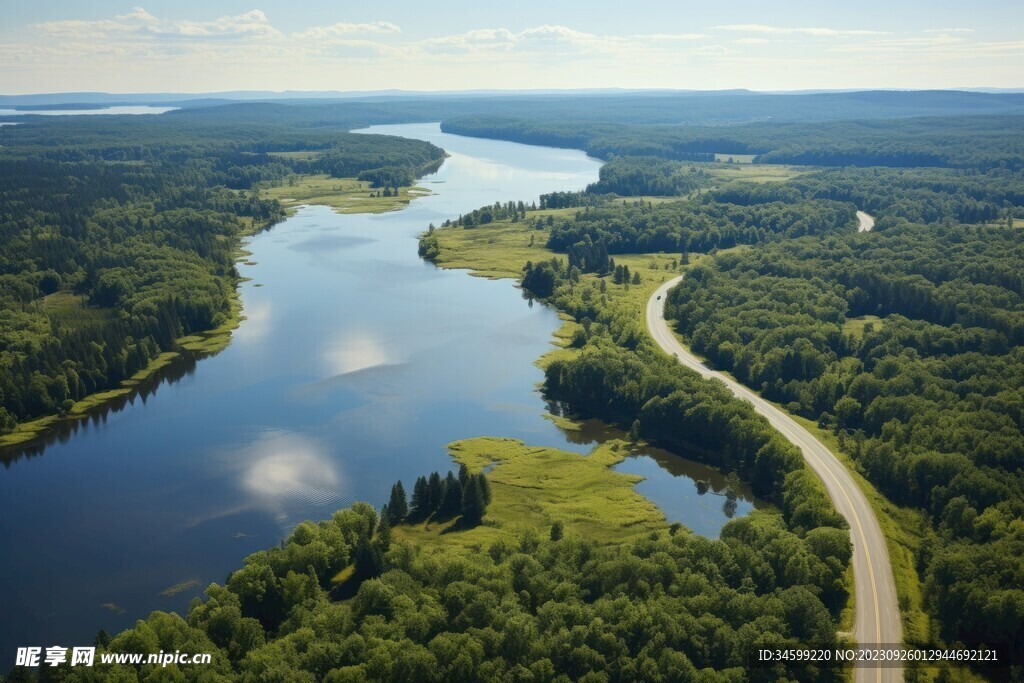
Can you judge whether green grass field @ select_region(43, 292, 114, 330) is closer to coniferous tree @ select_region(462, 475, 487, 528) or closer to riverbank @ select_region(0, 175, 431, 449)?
riverbank @ select_region(0, 175, 431, 449)

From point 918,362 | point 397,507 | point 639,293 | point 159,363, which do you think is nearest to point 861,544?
point 397,507

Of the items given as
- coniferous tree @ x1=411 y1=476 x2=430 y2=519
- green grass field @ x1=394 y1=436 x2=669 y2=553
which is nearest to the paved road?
green grass field @ x1=394 y1=436 x2=669 y2=553

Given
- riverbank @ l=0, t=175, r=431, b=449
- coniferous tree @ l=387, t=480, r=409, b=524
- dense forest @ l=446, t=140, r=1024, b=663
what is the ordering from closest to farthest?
dense forest @ l=446, t=140, r=1024, b=663 → coniferous tree @ l=387, t=480, r=409, b=524 → riverbank @ l=0, t=175, r=431, b=449

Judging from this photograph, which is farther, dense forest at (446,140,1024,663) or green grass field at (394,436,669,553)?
green grass field at (394,436,669,553)

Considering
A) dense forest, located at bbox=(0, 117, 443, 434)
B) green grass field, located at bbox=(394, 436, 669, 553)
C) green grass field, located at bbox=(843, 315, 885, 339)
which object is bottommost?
green grass field, located at bbox=(394, 436, 669, 553)

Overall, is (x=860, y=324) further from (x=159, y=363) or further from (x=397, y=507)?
(x=159, y=363)

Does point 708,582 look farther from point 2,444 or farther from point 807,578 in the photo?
point 2,444

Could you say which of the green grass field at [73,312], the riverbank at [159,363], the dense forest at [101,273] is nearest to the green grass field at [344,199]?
the dense forest at [101,273]

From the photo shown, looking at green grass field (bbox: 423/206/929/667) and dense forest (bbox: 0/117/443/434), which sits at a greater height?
dense forest (bbox: 0/117/443/434)

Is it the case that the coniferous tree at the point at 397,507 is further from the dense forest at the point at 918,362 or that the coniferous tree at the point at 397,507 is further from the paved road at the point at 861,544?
the dense forest at the point at 918,362
